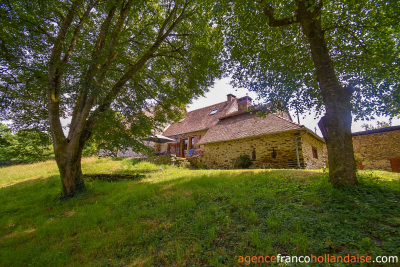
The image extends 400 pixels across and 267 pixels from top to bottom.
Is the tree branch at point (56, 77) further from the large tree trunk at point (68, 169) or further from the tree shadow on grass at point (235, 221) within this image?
the tree shadow on grass at point (235, 221)

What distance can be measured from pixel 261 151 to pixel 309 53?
6.26 m

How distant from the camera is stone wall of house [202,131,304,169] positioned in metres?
9.86

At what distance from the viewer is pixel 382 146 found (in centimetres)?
1192

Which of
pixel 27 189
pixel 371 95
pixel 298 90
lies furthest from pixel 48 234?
pixel 371 95

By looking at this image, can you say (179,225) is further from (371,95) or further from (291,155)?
(291,155)

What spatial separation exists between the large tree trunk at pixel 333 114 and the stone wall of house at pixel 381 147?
35.9ft

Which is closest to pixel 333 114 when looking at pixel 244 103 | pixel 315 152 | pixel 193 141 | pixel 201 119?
pixel 315 152

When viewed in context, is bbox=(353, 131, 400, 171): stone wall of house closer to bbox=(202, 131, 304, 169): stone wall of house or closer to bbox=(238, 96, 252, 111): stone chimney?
bbox=(202, 131, 304, 169): stone wall of house

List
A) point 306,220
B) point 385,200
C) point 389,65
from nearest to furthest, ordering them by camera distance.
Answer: point 306,220, point 385,200, point 389,65

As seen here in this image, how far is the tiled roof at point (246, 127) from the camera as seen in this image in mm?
10406

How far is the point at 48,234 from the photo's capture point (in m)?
3.85

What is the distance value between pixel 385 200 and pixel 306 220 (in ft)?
5.93

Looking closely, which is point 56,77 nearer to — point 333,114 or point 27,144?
point 27,144

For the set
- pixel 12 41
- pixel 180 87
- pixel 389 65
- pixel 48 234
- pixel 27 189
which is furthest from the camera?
pixel 180 87
